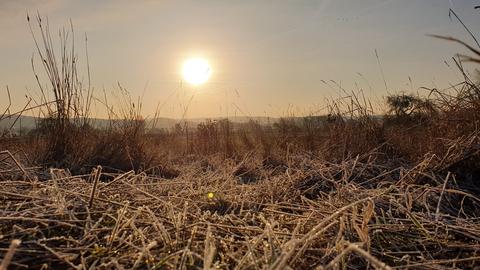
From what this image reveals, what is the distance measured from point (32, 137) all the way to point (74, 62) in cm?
106

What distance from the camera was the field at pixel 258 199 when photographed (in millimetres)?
1314

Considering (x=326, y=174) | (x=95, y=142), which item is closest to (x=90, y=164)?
(x=95, y=142)

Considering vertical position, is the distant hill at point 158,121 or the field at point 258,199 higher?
the distant hill at point 158,121

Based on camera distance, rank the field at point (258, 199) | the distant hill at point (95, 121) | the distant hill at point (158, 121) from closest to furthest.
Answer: the field at point (258, 199) < the distant hill at point (95, 121) < the distant hill at point (158, 121)

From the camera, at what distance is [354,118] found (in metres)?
5.31

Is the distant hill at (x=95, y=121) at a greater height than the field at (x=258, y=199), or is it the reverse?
the distant hill at (x=95, y=121)

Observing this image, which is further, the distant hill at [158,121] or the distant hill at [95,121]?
the distant hill at [158,121]

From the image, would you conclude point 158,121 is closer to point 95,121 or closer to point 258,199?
point 95,121

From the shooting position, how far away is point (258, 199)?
258 cm

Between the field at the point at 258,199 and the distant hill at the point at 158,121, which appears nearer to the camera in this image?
the field at the point at 258,199

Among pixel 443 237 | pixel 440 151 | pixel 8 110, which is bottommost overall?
pixel 443 237

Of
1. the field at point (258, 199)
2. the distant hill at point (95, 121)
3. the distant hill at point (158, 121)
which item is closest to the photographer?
the field at point (258, 199)

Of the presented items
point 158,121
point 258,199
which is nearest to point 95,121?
point 158,121

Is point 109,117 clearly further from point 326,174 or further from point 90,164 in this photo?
point 326,174
